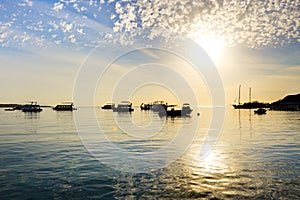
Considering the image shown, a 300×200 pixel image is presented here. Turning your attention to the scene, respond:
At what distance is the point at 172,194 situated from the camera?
1473 cm

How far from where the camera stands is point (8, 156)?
26.2m

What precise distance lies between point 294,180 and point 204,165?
7089mm

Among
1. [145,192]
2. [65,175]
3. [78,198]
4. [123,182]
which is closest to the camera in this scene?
[78,198]

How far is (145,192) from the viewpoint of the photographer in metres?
15.1

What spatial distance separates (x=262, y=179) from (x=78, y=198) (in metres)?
11.7

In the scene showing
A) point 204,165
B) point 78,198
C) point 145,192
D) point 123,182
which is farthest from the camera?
point 204,165

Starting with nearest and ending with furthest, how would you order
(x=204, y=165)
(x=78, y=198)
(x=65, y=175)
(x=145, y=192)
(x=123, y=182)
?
(x=78, y=198) → (x=145, y=192) → (x=123, y=182) → (x=65, y=175) → (x=204, y=165)

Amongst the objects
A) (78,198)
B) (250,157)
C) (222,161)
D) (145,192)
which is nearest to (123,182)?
(145,192)

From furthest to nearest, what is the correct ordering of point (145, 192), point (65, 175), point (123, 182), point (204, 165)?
point (204, 165) → point (65, 175) → point (123, 182) → point (145, 192)

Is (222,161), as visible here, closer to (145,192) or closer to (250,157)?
(250,157)

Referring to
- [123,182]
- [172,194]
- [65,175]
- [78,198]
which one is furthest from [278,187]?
[65,175]

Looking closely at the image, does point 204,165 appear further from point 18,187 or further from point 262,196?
point 18,187

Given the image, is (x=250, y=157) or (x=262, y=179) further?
(x=250, y=157)

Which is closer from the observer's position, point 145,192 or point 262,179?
point 145,192
